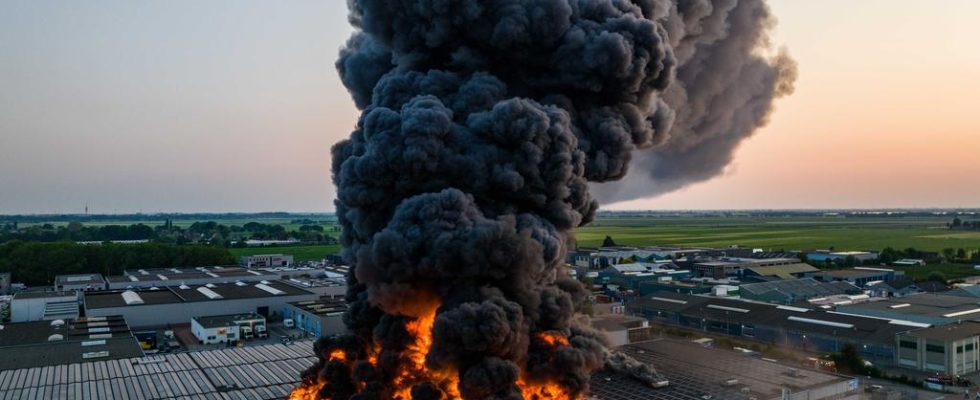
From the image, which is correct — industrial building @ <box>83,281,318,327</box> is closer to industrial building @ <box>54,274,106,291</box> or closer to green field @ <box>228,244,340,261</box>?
industrial building @ <box>54,274,106,291</box>

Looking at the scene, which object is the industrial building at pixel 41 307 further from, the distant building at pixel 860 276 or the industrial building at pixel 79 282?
the distant building at pixel 860 276

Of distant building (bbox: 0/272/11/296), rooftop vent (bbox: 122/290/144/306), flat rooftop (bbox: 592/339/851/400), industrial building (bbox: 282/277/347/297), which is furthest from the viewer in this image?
distant building (bbox: 0/272/11/296)

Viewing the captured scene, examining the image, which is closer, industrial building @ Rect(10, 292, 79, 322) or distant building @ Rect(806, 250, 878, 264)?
industrial building @ Rect(10, 292, 79, 322)

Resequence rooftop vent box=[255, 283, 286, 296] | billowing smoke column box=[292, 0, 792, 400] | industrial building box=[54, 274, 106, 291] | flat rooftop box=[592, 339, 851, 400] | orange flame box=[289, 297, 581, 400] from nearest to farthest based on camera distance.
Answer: billowing smoke column box=[292, 0, 792, 400] < orange flame box=[289, 297, 581, 400] < flat rooftop box=[592, 339, 851, 400] < rooftop vent box=[255, 283, 286, 296] < industrial building box=[54, 274, 106, 291]

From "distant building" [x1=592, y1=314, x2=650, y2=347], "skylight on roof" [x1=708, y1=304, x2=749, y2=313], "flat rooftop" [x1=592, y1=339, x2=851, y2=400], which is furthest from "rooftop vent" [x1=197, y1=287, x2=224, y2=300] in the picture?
"skylight on roof" [x1=708, y1=304, x2=749, y2=313]

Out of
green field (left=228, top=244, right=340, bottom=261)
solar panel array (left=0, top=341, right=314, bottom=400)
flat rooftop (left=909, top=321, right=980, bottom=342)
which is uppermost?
green field (left=228, top=244, right=340, bottom=261)

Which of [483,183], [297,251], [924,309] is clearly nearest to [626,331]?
[483,183]
